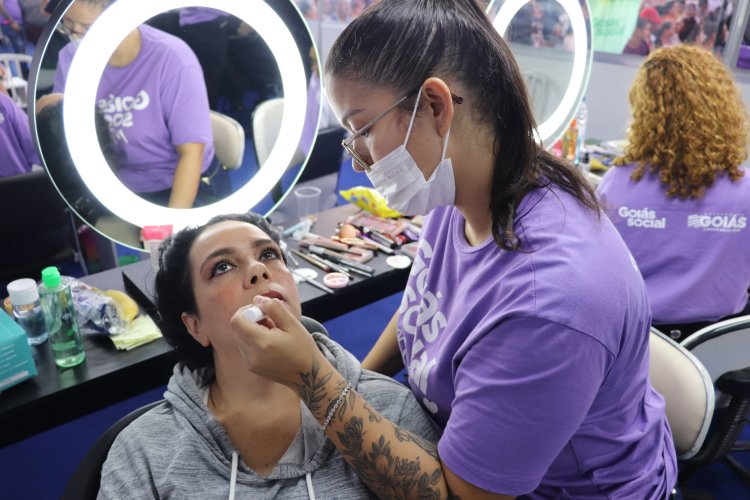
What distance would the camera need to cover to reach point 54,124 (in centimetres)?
113

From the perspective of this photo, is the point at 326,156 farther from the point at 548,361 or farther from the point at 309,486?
the point at 548,361

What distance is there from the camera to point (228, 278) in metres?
1.22

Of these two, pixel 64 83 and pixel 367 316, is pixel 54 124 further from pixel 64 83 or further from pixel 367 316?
pixel 367 316

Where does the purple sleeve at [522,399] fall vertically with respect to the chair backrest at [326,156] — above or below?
above

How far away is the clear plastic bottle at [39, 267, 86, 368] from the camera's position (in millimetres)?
1328

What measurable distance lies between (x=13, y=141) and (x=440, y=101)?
232cm

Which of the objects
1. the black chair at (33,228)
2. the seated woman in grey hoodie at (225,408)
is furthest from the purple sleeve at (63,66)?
the black chair at (33,228)

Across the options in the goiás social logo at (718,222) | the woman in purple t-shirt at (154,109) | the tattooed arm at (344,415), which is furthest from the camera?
the goiás social logo at (718,222)

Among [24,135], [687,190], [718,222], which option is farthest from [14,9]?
[718,222]

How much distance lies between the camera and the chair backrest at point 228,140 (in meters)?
1.52

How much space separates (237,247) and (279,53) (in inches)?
22.8

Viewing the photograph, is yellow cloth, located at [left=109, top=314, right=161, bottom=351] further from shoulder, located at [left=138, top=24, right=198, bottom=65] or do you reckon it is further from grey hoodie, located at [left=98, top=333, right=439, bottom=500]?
shoulder, located at [left=138, top=24, right=198, bottom=65]

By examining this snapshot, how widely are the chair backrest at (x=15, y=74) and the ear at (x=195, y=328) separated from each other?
2.05 meters

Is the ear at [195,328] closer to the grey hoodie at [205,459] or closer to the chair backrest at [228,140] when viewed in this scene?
the grey hoodie at [205,459]
